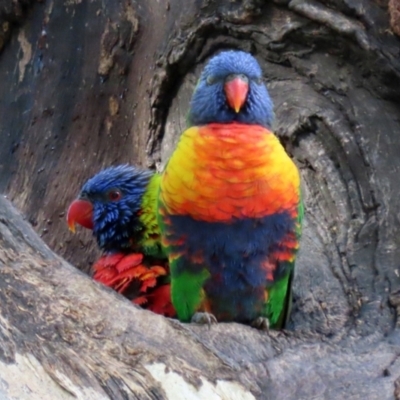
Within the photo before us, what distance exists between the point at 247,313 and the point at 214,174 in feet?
1.63

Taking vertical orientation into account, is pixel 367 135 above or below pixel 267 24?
below

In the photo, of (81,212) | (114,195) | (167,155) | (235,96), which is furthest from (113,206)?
(235,96)

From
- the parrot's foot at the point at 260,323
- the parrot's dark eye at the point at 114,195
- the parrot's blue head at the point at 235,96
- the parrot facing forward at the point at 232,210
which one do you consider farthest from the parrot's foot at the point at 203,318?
the parrot's dark eye at the point at 114,195

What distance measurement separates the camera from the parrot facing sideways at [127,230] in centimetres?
278

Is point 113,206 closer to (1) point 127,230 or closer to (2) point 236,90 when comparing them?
(1) point 127,230

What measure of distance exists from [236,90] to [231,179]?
347mm

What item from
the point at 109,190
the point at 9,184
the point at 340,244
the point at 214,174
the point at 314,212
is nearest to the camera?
the point at 214,174

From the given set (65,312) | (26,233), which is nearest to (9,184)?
(26,233)

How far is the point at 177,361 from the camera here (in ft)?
5.04

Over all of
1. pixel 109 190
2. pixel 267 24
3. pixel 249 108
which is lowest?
pixel 109 190

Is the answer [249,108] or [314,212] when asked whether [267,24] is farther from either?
[314,212]

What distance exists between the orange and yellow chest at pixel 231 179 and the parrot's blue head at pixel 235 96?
0.12m

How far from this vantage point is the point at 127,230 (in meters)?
2.94

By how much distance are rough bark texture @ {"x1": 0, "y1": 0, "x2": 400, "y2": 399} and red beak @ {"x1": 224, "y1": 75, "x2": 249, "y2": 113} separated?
0.92 ft
